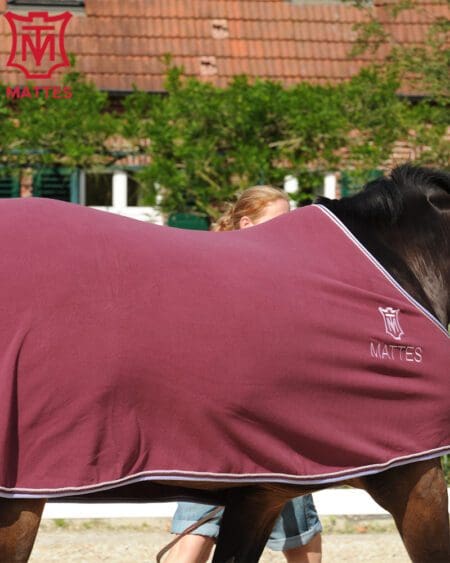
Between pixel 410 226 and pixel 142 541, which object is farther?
pixel 142 541

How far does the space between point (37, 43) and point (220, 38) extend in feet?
7.26

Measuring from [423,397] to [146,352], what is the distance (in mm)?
860

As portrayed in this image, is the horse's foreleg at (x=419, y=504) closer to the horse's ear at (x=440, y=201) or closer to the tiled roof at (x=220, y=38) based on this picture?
the horse's ear at (x=440, y=201)

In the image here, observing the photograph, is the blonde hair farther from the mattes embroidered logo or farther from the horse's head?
the mattes embroidered logo

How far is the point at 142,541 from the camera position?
5.55 m

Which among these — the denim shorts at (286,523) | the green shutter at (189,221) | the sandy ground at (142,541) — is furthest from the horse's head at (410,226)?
the green shutter at (189,221)

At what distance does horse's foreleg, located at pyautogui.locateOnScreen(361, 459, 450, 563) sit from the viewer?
3.26m

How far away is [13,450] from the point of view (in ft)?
9.00

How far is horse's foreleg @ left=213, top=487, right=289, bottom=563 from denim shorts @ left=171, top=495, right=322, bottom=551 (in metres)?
0.55

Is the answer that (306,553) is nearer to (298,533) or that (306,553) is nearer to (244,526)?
(298,533)

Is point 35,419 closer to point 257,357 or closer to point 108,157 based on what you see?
point 257,357

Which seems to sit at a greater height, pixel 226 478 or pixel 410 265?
pixel 410 265

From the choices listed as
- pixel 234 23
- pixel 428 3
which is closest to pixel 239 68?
pixel 234 23

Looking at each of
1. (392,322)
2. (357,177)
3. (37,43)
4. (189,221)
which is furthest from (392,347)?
(37,43)
